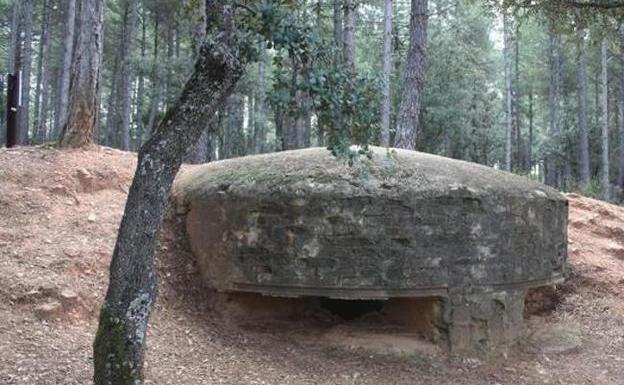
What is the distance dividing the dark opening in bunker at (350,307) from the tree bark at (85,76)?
4.08m

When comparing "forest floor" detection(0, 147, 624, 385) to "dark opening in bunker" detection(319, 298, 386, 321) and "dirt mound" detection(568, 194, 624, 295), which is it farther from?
"dark opening in bunker" detection(319, 298, 386, 321)

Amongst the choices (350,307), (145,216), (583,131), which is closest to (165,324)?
(350,307)

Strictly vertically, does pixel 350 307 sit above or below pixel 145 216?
below

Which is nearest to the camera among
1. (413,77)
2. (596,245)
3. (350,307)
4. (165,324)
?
(165,324)

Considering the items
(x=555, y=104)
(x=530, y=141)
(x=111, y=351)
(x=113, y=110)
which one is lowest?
(x=111, y=351)

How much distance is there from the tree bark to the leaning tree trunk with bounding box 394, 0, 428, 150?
508 cm

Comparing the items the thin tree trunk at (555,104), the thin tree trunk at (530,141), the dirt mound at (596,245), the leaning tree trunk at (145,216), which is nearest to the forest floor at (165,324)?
the dirt mound at (596,245)

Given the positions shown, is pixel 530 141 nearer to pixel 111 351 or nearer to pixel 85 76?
pixel 85 76

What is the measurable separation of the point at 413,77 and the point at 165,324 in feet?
21.6

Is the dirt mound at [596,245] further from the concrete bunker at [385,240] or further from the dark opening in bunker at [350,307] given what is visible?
the dark opening in bunker at [350,307]

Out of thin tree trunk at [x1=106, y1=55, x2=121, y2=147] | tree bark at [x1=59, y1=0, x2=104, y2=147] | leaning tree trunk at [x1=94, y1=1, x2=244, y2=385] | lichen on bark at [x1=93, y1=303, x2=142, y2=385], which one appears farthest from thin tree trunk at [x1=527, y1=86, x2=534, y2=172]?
lichen on bark at [x1=93, y1=303, x2=142, y2=385]

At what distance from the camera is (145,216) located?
12.0ft

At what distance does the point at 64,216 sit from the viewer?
23.3 feet

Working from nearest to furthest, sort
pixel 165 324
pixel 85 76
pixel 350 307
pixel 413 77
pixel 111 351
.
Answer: pixel 111 351
pixel 165 324
pixel 350 307
pixel 85 76
pixel 413 77
